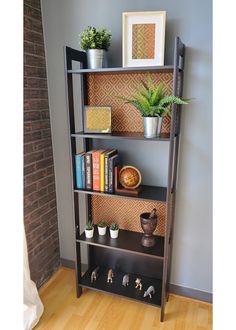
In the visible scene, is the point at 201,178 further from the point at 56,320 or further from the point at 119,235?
the point at 56,320

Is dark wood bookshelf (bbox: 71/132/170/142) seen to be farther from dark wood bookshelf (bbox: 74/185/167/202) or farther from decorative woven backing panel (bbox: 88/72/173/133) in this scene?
dark wood bookshelf (bbox: 74/185/167/202)

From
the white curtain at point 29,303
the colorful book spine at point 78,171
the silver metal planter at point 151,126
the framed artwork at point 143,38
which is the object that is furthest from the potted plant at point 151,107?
the white curtain at point 29,303

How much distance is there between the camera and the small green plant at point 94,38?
5.01 ft

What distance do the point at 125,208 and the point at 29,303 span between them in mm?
911

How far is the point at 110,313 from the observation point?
1814mm

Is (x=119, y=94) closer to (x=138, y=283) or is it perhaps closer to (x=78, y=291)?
(x=138, y=283)

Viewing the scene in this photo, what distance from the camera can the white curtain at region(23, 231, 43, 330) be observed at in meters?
1.65

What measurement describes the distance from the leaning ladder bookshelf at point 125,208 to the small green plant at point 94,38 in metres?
0.10

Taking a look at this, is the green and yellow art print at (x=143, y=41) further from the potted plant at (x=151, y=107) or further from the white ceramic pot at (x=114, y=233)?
the white ceramic pot at (x=114, y=233)

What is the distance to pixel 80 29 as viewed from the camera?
175 cm

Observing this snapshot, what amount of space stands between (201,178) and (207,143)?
0.79ft

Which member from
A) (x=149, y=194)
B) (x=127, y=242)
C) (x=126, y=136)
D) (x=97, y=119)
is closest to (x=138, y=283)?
(x=127, y=242)
